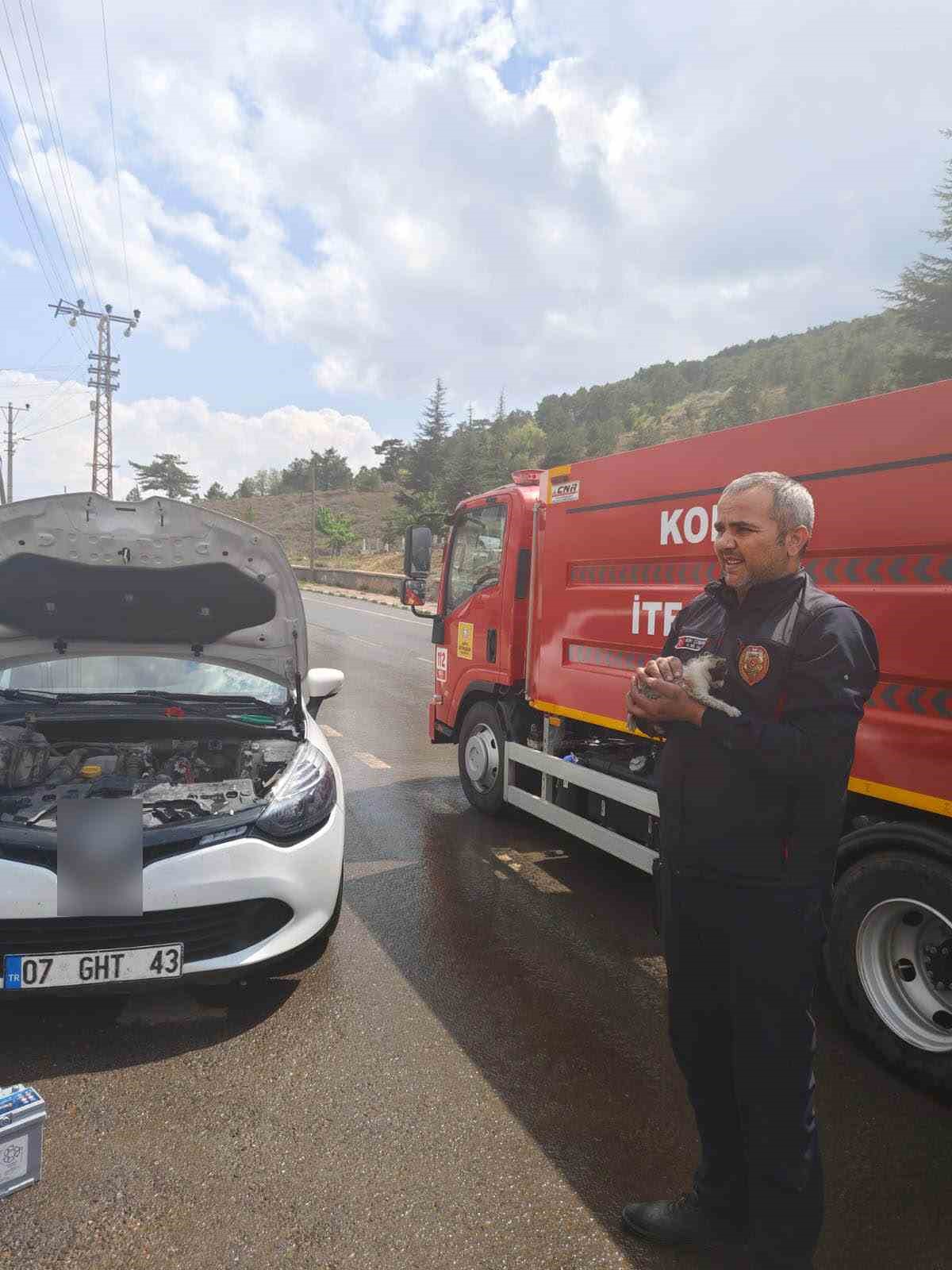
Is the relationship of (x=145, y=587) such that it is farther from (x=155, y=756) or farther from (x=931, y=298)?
(x=931, y=298)

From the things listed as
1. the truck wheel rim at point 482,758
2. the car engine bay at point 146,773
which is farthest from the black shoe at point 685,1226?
the truck wheel rim at point 482,758

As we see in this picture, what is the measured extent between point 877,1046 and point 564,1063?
3.65 ft

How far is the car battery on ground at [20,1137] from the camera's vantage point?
2.06 meters

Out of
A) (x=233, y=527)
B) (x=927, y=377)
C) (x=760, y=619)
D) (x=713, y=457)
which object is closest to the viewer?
(x=760, y=619)

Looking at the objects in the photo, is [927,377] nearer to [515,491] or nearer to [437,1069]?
[515,491]

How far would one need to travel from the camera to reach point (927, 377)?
30.3 m

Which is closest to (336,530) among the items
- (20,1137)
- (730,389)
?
(730,389)

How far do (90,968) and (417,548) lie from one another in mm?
3836

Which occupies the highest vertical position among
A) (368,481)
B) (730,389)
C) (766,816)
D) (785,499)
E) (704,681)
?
(730,389)

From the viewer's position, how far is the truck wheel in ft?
18.0

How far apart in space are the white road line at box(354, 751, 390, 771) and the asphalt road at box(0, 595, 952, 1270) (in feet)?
10.6

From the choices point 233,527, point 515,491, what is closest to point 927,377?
point 515,491

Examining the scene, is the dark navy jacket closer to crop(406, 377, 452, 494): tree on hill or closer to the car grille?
the car grille

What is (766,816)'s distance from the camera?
1.71m
